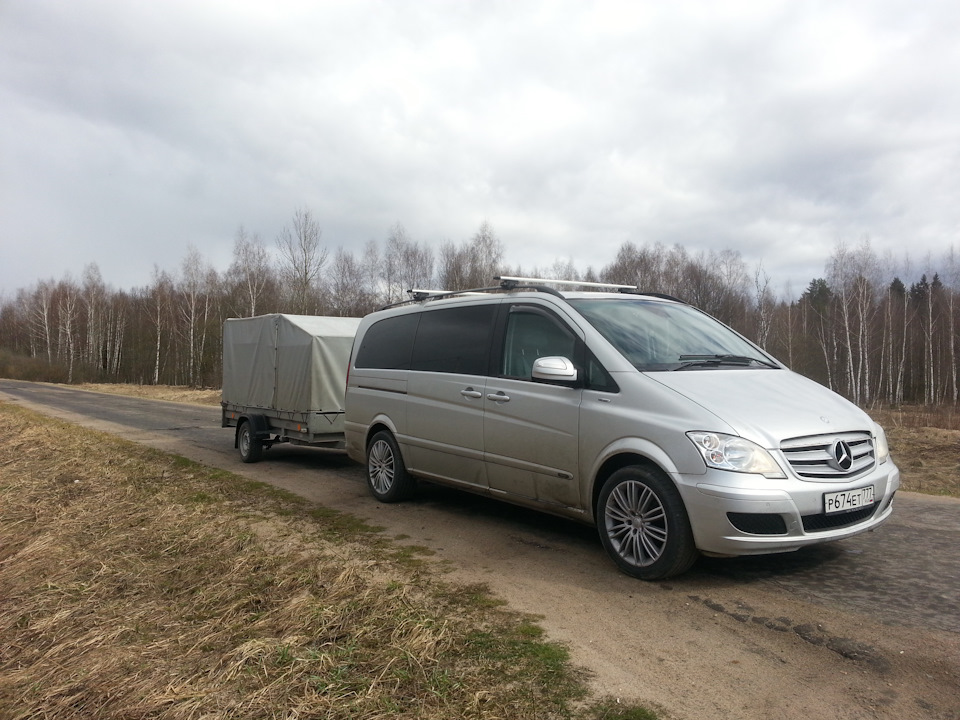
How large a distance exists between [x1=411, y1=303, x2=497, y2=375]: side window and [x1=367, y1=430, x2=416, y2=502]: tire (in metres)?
0.97

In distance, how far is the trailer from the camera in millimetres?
10109

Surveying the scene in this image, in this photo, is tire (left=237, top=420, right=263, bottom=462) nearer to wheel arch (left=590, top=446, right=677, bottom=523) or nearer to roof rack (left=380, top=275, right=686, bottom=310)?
roof rack (left=380, top=275, right=686, bottom=310)

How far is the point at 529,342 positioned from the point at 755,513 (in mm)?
2296

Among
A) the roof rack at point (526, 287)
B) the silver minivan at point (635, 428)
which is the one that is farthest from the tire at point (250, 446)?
the roof rack at point (526, 287)

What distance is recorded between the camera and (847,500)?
13.9ft

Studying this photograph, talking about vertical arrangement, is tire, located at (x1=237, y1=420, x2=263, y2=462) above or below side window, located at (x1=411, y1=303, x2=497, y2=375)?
below

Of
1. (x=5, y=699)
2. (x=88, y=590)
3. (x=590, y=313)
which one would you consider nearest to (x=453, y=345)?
(x=590, y=313)

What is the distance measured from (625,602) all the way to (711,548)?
24.6 inches

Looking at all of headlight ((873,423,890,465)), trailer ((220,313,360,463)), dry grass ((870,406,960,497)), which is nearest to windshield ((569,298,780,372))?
headlight ((873,423,890,465))

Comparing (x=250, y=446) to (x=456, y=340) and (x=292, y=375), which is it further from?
(x=456, y=340)

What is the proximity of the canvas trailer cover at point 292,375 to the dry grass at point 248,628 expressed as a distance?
9.29 ft

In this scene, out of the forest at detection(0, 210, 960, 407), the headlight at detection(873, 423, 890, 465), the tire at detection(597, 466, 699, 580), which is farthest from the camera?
the forest at detection(0, 210, 960, 407)

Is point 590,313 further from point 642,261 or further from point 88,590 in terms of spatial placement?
point 642,261

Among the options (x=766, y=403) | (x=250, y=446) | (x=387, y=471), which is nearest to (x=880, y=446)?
(x=766, y=403)
